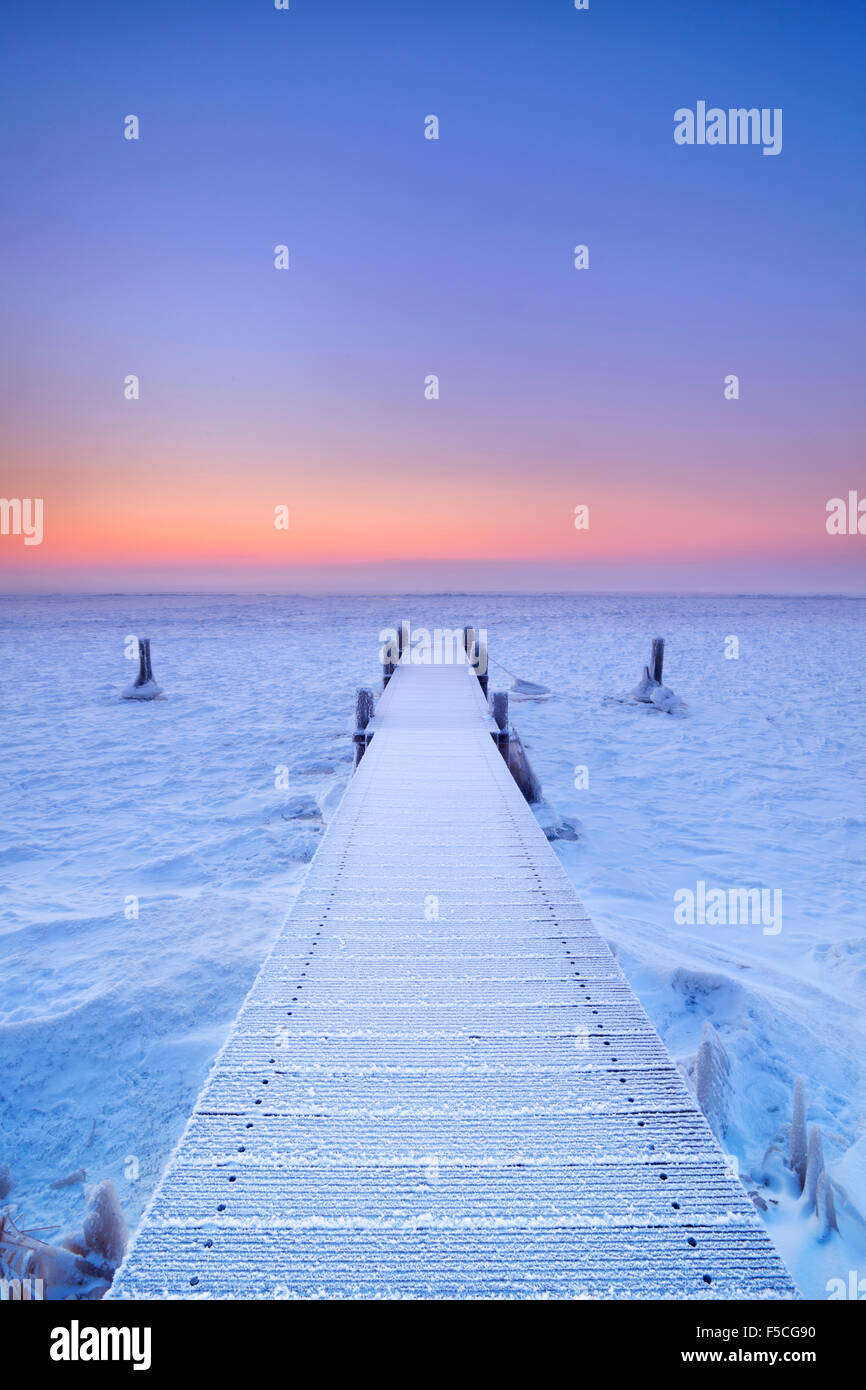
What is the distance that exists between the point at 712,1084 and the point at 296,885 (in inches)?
203

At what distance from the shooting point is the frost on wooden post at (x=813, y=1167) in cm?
363

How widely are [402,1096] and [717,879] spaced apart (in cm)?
699

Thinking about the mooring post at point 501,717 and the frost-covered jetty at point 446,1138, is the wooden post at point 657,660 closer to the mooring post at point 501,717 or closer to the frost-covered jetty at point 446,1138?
the mooring post at point 501,717

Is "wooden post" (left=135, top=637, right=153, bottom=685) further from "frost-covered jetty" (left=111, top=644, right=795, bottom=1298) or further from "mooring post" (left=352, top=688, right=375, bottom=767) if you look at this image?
"frost-covered jetty" (left=111, top=644, right=795, bottom=1298)

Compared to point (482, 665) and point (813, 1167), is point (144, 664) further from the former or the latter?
point (813, 1167)

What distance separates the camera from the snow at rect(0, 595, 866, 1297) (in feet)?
14.6

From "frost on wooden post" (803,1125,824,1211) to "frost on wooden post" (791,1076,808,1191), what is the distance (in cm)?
7

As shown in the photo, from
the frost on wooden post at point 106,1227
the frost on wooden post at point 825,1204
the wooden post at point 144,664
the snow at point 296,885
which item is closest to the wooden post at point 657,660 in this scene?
the snow at point 296,885

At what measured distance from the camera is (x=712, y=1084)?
4.30 meters

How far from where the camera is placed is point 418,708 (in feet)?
36.2

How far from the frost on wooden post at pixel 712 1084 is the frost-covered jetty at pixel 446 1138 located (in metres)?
1.25

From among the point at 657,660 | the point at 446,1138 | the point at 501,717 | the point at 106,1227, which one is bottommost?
the point at 106,1227

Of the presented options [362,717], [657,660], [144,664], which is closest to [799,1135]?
[362,717]
